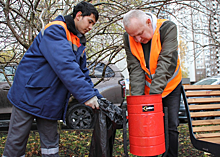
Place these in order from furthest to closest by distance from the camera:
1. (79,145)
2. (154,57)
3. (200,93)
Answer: (79,145) < (200,93) < (154,57)

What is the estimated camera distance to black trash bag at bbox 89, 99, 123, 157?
204cm

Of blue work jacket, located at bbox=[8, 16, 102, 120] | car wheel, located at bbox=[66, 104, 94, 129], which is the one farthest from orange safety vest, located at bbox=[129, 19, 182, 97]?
car wheel, located at bbox=[66, 104, 94, 129]

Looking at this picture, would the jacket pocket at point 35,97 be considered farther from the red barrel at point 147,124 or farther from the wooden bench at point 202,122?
the wooden bench at point 202,122

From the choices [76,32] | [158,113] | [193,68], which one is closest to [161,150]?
[158,113]

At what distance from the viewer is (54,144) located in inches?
80.0

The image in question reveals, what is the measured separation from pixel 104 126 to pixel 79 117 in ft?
11.9

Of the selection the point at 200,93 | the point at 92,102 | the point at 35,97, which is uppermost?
the point at 35,97

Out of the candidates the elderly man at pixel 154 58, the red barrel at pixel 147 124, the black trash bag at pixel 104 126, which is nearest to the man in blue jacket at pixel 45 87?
the black trash bag at pixel 104 126

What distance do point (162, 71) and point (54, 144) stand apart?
1220mm

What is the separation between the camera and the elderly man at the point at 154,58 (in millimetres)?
2072

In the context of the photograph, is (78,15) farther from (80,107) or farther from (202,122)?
(80,107)

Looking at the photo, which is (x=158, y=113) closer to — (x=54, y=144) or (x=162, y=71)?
(x=162, y=71)

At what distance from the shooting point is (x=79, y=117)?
5.55 metres

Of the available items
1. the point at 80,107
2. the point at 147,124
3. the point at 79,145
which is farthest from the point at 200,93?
the point at 80,107
